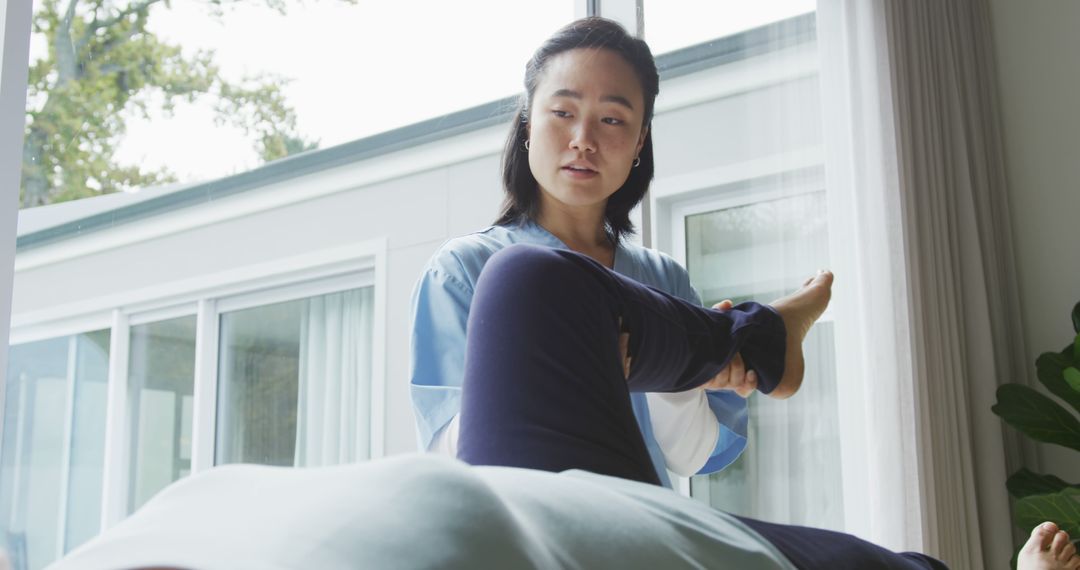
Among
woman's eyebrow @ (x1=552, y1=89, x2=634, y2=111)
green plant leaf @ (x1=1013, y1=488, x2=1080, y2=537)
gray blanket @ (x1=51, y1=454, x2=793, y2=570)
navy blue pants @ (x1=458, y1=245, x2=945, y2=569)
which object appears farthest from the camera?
green plant leaf @ (x1=1013, y1=488, x2=1080, y2=537)

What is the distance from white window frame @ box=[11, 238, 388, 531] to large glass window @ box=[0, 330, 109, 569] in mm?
45

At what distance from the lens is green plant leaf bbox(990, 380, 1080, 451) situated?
2.91 meters

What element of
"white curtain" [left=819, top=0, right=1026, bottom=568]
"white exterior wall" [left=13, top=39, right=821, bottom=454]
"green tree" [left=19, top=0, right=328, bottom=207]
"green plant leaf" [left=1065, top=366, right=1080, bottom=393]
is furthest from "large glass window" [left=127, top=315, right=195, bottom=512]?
"green plant leaf" [left=1065, top=366, right=1080, bottom=393]

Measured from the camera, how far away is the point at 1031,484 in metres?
3.01

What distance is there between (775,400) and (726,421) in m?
1.24

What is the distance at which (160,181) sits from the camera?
Answer: 2.40 meters

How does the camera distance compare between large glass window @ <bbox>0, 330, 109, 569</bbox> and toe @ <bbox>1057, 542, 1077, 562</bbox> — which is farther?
large glass window @ <bbox>0, 330, 109, 569</bbox>

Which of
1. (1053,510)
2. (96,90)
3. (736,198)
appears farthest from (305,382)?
(1053,510)

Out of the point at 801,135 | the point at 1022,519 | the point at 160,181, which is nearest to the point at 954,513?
the point at 1022,519

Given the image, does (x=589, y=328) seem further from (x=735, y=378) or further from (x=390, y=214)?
(x=390, y=214)

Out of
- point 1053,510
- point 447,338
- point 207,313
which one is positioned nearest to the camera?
point 447,338

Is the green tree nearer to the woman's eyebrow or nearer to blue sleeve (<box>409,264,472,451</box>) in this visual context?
blue sleeve (<box>409,264,472,451</box>)

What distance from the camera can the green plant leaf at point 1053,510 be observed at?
108 inches

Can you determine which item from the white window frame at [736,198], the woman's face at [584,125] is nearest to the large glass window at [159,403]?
the white window frame at [736,198]
